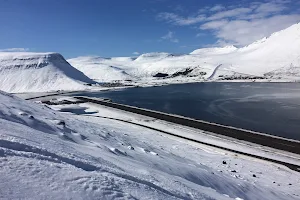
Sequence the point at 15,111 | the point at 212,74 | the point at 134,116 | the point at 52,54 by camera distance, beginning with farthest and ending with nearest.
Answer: the point at 212,74 < the point at 52,54 < the point at 134,116 < the point at 15,111

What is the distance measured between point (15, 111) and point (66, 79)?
Result: 133889mm

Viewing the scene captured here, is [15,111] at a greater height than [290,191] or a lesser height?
greater

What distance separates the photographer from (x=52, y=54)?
162m

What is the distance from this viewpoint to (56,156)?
7.98m

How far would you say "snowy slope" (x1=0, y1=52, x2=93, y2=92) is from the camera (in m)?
134

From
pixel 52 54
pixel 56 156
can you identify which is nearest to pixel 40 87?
pixel 52 54

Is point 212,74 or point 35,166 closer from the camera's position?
point 35,166

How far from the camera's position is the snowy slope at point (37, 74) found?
134 metres

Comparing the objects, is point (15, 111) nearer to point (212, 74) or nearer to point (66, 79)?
point (66, 79)

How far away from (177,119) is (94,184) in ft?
139

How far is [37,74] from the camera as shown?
143 m

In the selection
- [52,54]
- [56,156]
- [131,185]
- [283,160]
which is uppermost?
[52,54]

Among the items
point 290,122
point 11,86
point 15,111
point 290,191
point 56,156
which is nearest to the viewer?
point 56,156

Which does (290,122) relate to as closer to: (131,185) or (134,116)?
(134,116)
